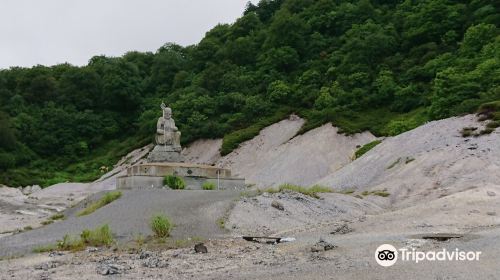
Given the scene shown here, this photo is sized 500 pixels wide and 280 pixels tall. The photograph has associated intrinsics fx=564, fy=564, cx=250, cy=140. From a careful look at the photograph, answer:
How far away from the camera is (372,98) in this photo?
51.6 m

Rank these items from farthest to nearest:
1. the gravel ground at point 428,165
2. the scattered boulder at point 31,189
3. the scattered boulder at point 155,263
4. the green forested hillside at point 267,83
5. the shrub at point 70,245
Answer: the scattered boulder at point 31,189 < the green forested hillside at point 267,83 < the gravel ground at point 428,165 < the shrub at point 70,245 < the scattered boulder at point 155,263

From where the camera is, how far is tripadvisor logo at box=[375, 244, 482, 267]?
404 inches

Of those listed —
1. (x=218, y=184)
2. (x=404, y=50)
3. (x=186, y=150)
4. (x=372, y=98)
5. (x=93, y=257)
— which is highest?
(x=404, y=50)

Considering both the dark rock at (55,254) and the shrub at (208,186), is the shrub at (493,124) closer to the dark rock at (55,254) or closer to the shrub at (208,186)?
the shrub at (208,186)

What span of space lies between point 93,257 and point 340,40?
2112 inches

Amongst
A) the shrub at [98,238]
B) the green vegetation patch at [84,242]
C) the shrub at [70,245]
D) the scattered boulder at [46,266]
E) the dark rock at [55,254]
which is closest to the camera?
the scattered boulder at [46,266]

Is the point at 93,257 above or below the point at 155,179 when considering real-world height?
below

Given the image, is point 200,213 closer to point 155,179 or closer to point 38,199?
point 155,179

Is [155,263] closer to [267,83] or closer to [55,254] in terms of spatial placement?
[55,254]

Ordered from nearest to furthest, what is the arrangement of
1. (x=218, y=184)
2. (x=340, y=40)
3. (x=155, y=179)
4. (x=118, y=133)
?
(x=155, y=179) → (x=218, y=184) → (x=340, y=40) → (x=118, y=133)

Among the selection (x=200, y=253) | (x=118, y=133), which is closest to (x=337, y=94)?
(x=118, y=133)

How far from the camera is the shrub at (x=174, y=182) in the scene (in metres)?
29.6

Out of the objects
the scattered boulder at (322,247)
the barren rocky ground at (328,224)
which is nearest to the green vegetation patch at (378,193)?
the barren rocky ground at (328,224)

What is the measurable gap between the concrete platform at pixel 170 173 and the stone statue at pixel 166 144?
2144 mm
